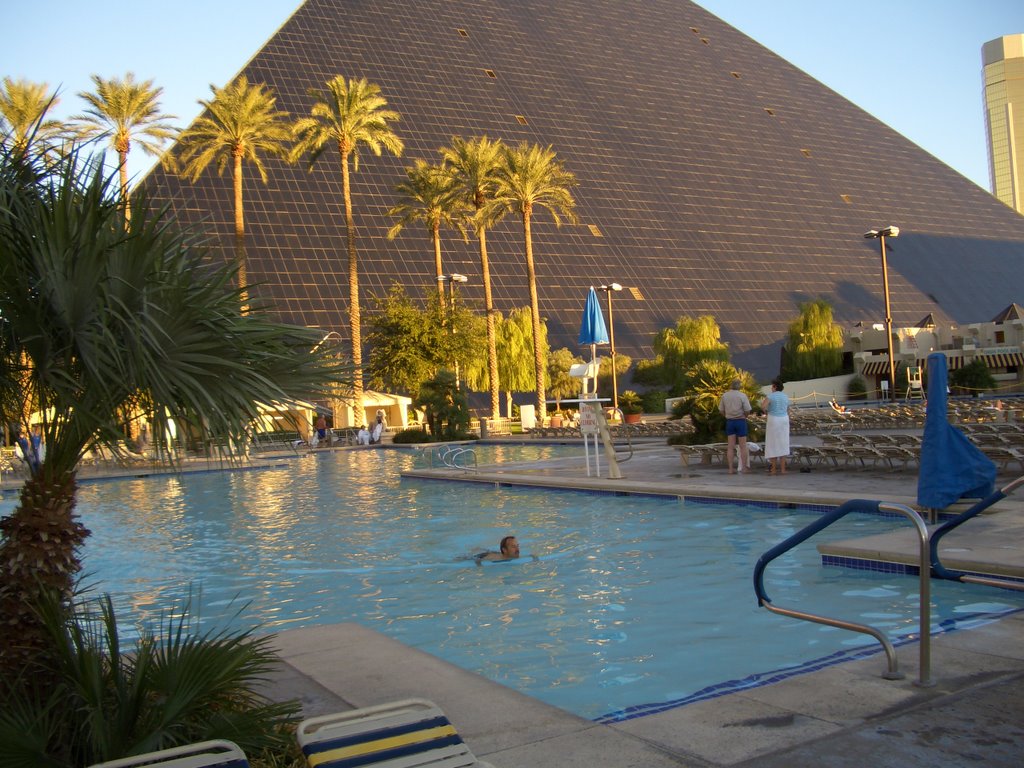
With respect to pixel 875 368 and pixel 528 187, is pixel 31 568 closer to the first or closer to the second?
pixel 528 187

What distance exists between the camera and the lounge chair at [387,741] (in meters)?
3.09

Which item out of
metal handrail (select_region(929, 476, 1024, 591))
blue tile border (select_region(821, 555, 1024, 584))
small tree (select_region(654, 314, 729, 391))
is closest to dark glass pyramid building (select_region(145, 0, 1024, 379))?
small tree (select_region(654, 314, 729, 391))

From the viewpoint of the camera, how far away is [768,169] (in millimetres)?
70750

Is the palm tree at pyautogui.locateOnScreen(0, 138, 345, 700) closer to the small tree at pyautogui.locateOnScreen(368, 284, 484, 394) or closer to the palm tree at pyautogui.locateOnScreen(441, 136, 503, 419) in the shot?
the small tree at pyautogui.locateOnScreen(368, 284, 484, 394)

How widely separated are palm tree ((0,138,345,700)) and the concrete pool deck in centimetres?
143

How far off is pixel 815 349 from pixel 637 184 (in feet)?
70.5

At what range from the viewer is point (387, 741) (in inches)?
126

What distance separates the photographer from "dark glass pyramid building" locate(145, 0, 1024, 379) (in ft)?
172

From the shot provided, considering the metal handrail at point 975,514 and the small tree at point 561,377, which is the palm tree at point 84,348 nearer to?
the metal handrail at point 975,514

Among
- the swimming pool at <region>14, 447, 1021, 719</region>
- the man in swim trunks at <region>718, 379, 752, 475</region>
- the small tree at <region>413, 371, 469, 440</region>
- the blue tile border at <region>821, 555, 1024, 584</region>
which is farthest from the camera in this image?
the small tree at <region>413, 371, 469, 440</region>

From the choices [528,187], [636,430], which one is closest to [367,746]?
[636,430]

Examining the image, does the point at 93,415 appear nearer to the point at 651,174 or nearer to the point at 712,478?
the point at 712,478

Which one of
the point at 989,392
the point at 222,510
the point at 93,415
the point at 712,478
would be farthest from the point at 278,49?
the point at 93,415

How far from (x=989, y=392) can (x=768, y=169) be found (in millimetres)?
38517
